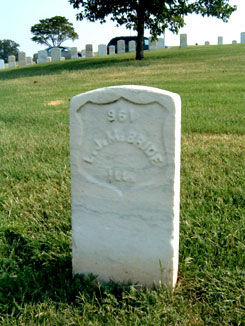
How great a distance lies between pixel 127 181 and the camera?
2125 millimetres

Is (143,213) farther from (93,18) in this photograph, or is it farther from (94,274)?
(93,18)

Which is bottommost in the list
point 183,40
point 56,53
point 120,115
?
point 120,115

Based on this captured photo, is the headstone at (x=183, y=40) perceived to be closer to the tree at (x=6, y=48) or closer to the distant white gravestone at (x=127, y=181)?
the distant white gravestone at (x=127, y=181)

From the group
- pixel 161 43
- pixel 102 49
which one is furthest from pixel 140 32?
pixel 161 43

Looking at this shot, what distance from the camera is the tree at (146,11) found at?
19.7 m

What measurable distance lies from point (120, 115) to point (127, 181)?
0.37 metres

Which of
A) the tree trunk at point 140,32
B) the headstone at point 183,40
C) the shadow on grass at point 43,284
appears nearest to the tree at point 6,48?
the headstone at point 183,40

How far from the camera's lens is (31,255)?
8.87 feet

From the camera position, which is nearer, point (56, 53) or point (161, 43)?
point (56, 53)

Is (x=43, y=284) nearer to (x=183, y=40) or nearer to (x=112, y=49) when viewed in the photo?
(x=112, y=49)

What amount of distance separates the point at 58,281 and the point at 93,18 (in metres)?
19.7

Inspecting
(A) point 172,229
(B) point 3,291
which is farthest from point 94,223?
(B) point 3,291

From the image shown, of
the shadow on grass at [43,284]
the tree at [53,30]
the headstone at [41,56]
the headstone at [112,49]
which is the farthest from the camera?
the tree at [53,30]

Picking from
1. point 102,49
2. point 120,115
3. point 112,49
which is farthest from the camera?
point 102,49
